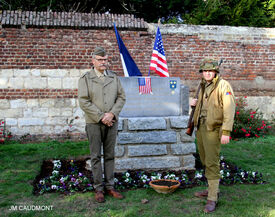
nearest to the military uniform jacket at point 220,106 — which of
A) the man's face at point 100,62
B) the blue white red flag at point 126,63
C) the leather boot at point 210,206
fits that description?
the leather boot at point 210,206

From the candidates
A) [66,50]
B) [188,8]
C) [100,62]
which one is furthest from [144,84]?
[188,8]

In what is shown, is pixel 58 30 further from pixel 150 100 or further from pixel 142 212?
pixel 142 212

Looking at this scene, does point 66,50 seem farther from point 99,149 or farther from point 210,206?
point 210,206

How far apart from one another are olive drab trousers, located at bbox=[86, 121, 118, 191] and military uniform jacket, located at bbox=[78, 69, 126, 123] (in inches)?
6.2

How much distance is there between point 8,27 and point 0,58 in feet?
2.93

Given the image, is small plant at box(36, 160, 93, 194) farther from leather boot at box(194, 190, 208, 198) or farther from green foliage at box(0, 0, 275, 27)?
green foliage at box(0, 0, 275, 27)

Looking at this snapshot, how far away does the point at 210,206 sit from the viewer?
142 inches

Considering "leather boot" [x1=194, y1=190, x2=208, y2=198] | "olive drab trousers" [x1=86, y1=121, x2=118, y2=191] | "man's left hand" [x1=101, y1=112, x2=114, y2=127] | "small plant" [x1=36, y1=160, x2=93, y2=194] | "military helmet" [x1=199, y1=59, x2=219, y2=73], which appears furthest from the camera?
"small plant" [x1=36, y1=160, x2=93, y2=194]

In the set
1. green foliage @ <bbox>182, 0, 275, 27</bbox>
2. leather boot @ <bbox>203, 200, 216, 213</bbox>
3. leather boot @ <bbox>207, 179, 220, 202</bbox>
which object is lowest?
leather boot @ <bbox>203, 200, 216, 213</bbox>

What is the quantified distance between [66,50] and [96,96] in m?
4.41

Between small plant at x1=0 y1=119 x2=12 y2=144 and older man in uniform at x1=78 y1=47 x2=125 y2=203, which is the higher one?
older man in uniform at x1=78 y1=47 x2=125 y2=203

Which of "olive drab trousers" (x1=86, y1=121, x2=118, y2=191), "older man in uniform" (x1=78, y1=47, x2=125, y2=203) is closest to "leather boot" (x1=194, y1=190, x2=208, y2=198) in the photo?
"older man in uniform" (x1=78, y1=47, x2=125, y2=203)

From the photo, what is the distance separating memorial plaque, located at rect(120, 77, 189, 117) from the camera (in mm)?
5246

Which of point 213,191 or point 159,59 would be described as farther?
point 159,59
